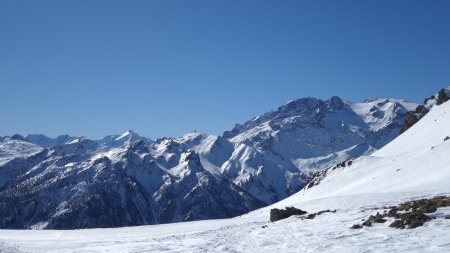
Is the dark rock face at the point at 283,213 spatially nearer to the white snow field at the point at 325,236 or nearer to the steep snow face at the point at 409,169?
the white snow field at the point at 325,236

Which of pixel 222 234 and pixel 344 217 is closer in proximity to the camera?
pixel 344 217

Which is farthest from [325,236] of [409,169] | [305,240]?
[409,169]

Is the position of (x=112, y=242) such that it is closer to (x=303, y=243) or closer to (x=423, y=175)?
(x=303, y=243)

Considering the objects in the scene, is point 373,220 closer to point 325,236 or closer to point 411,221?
point 411,221

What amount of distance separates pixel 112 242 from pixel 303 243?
18542 mm

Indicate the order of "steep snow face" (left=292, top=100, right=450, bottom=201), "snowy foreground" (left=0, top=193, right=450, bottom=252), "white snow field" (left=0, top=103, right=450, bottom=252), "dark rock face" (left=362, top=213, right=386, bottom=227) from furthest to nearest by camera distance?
"steep snow face" (left=292, top=100, right=450, bottom=201)
"dark rock face" (left=362, top=213, right=386, bottom=227)
"white snow field" (left=0, top=103, right=450, bottom=252)
"snowy foreground" (left=0, top=193, right=450, bottom=252)

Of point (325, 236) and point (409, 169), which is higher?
point (409, 169)

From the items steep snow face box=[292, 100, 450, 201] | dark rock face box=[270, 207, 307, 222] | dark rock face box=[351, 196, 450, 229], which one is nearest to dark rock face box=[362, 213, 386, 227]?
dark rock face box=[351, 196, 450, 229]

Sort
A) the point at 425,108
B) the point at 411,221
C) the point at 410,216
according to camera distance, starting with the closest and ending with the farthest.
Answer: the point at 411,221, the point at 410,216, the point at 425,108

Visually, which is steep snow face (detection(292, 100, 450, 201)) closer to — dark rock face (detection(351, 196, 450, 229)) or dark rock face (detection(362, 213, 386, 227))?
dark rock face (detection(351, 196, 450, 229))

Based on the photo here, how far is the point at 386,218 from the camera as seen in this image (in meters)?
28.6

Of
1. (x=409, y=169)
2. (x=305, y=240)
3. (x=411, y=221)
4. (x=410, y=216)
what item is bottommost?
(x=305, y=240)

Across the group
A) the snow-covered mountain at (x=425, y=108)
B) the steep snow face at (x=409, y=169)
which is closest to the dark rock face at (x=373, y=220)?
the steep snow face at (x=409, y=169)

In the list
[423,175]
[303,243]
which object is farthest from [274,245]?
[423,175]
